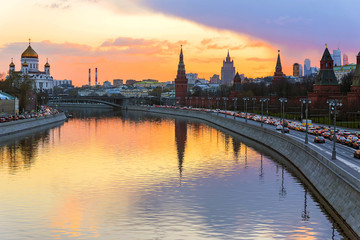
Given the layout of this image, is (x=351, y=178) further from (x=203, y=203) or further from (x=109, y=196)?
(x=109, y=196)

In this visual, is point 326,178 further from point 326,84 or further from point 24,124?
point 326,84

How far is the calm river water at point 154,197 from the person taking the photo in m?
28.0

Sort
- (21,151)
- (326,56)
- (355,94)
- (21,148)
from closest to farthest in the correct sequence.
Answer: (21,151)
(21,148)
(355,94)
(326,56)

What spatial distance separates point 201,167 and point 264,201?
52.9ft

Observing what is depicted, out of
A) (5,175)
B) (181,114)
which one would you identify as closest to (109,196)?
(5,175)

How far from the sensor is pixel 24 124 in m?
90.1

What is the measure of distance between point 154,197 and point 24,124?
60.0m

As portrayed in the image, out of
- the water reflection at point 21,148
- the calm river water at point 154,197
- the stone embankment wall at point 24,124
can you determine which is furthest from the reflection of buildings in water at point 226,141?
the stone embankment wall at point 24,124

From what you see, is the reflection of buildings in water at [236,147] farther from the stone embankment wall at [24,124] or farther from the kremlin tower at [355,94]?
the stone embankment wall at [24,124]

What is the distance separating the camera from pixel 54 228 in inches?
1122

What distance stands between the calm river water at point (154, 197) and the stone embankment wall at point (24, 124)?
16946 mm

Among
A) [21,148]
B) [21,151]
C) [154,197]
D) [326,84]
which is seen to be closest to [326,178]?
[154,197]

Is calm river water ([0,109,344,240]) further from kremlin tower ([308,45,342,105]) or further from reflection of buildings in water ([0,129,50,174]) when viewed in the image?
kremlin tower ([308,45,342,105])

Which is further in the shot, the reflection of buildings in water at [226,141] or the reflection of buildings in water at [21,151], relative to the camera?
the reflection of buildings in water at [226,141]
